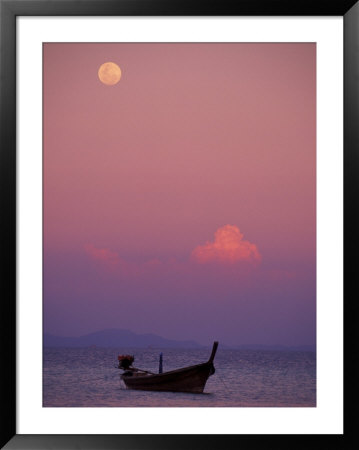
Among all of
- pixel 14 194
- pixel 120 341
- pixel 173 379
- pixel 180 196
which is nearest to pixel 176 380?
pixel 173 379

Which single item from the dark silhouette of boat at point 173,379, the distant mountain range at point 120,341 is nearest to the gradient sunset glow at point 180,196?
the distant mountain range at point 120,341

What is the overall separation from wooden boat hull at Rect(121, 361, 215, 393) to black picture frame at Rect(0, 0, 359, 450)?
374 centimetres

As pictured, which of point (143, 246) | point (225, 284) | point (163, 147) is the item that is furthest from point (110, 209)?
point (225, 284)

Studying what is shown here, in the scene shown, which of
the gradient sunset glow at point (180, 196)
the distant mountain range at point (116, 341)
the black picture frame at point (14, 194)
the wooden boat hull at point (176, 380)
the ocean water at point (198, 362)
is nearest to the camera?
the black picture frame at point (14, 194)

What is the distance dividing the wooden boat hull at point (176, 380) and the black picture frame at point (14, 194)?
3.74 meters

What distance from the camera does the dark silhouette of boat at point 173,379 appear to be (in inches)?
205

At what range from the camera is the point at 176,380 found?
5.25 metres

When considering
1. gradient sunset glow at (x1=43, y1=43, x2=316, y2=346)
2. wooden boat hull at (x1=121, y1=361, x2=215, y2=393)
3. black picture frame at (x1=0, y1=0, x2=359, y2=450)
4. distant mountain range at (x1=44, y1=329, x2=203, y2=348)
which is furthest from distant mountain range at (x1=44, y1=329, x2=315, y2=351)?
black picture frame at (x1=0, y1=0, x2=359, y2=450)

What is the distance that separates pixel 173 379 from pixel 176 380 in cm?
5

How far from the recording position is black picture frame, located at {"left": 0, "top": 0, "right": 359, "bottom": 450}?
4.66 feet

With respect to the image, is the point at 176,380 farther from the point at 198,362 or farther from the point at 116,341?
the point at 198,362

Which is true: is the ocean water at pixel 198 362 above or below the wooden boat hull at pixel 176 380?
below

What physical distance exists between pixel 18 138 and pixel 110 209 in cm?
773

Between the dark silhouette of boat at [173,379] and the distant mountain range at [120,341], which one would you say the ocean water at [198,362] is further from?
the dark silhouette of boat at [173,379]
